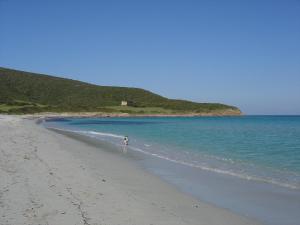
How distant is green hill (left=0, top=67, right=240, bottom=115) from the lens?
4907 inches

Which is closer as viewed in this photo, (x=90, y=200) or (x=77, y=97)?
(x=90, y=200)

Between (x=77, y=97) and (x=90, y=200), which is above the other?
(x=77, y=97)

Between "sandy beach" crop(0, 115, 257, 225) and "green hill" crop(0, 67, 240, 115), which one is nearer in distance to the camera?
"sandy beach" crop(0, 115, 257, 225)

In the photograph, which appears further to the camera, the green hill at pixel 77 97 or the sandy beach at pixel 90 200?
the green hill at pixel 77 97

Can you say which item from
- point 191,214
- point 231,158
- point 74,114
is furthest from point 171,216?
point 74,114

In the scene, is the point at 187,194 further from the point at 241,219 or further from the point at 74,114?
the point at 74,114

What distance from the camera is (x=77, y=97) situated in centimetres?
14762

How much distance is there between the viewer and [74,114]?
4604 inches

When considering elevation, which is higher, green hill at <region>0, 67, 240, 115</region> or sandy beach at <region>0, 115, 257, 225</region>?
green hill at <region>0, 67, 240, 115</region>

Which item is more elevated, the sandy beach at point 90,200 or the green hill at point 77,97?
the green hill at point 77,97

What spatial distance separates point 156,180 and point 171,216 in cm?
488

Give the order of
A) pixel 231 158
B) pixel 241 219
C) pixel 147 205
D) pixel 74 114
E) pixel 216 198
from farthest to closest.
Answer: pixel 74 114, pixel 231 158, pixel 216 198, pixel 147 205, pixel 241 219

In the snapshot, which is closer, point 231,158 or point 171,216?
point 171,216

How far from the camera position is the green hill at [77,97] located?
124650mm
